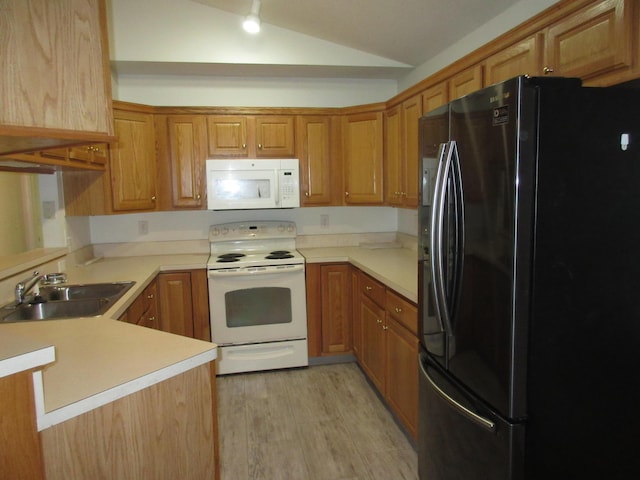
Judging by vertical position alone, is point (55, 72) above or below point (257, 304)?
above

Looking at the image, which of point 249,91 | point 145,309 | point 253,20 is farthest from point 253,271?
point 253,20

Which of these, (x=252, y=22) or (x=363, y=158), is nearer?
(x=252, y=22)

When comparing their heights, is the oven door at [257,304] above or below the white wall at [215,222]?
below

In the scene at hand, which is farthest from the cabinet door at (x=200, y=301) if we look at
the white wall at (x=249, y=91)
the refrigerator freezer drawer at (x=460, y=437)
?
the refrigerator freezer drawer at (x=460, y=437)

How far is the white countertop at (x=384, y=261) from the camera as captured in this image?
2248 millimetres

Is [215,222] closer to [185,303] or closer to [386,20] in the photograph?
[185,303]

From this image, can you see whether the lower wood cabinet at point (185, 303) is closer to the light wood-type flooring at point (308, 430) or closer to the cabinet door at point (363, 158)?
the light wood-type flooring at point (308, 430)

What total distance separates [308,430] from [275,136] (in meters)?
2.21

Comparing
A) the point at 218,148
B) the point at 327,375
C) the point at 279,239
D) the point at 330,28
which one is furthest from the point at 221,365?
the point at 330,28

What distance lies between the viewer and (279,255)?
135 inches

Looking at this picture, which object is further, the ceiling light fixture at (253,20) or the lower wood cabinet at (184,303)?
the lower wood cabinet at (184,303)

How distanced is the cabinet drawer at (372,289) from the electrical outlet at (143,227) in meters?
1.92

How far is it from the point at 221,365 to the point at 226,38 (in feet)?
8.18

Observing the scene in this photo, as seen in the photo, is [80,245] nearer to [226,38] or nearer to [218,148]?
[218,148]
